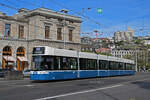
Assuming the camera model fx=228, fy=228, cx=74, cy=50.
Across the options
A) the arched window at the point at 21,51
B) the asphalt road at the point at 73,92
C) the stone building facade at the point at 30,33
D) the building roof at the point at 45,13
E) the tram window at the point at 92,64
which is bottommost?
the asphalt road at the point at 73,92

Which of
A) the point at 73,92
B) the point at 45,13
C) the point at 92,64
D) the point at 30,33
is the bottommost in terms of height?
the point at 73,92

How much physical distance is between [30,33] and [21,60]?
604cm

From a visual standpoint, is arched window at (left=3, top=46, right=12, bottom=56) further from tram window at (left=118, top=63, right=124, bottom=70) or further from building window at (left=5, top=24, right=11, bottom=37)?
tram window at (left=118, top=63, right=124, bottom=70)

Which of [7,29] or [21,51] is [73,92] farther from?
[21,51]

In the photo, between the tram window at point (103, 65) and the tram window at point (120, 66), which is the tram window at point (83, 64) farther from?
the tram window at point (120, 66)

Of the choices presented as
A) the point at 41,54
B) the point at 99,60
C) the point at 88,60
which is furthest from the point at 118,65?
the point at 41,54

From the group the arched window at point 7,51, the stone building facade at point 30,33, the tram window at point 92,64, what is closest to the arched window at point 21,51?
the stone building facade at point 30,33

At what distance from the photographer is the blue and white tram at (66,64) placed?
1907cm

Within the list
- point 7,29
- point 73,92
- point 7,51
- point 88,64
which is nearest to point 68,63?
point 88,64

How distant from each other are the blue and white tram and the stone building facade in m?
17.7

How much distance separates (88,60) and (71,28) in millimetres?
25982

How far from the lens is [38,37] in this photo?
43875 millimetres

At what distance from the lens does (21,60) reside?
42125mm

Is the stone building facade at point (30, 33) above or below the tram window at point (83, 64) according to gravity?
above
